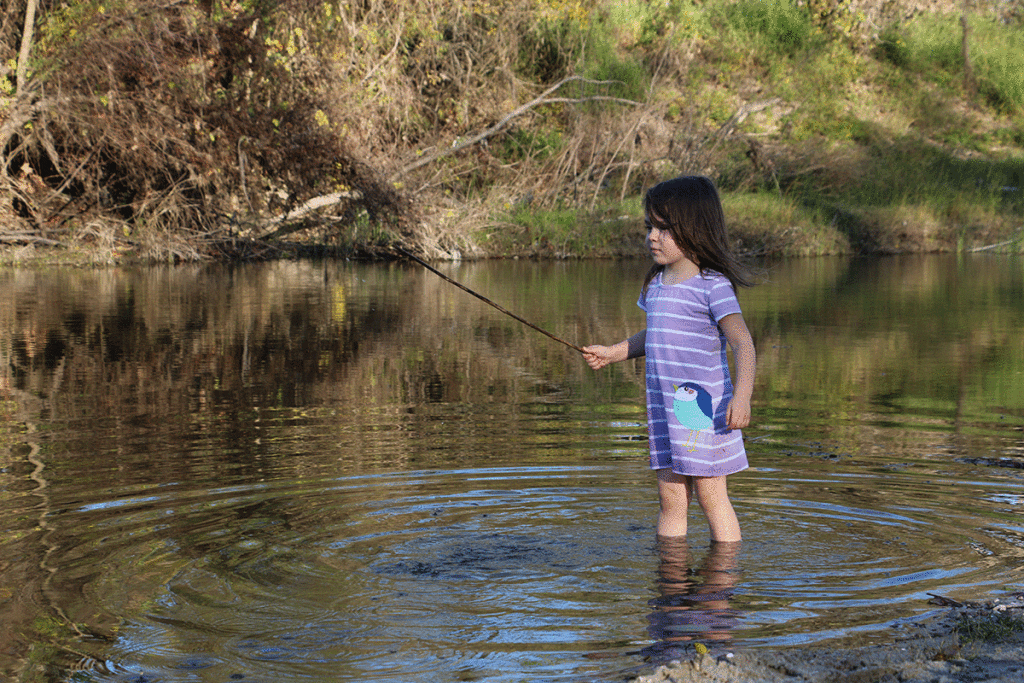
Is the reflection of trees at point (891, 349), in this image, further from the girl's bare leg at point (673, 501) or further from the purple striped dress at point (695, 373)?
the purple striped dress at point (695, 373)

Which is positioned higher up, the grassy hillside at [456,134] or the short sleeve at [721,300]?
the grassy hillside at [456,134]

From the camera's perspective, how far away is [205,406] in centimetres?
836

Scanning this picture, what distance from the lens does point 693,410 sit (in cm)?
469

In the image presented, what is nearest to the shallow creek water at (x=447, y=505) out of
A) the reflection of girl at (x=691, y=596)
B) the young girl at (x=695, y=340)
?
the reflection of girl at (x=691, y=596)

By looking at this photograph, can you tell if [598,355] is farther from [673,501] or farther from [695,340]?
[673,501]

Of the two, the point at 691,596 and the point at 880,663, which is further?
the point at 691,596

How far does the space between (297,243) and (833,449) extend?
18.6 m

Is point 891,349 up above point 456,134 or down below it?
below

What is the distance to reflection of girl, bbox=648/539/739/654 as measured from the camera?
12.3 feet

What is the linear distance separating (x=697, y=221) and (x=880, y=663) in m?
1.89

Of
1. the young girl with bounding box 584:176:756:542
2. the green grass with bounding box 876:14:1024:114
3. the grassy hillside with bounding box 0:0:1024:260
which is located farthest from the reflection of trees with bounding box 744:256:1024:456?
the green grass with bounding box 876:14:1024:114

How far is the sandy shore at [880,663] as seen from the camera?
3.17 metres

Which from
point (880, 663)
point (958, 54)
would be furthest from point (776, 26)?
point (880, 663)

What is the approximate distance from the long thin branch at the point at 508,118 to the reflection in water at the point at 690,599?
1936 cm
